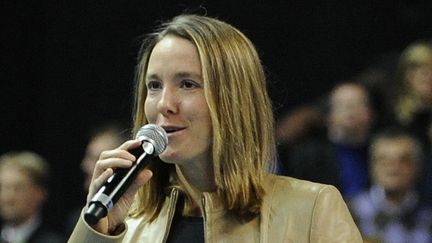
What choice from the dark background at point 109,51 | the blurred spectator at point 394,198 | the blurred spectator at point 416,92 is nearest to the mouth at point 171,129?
the blurred spectator at point 394,198

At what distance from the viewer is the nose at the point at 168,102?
2297mm

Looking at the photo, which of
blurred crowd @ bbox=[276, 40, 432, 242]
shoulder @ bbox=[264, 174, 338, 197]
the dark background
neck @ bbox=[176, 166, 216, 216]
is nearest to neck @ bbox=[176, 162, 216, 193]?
neck @ bbox=[176, 166, 216, 216]

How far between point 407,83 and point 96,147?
4.69ft

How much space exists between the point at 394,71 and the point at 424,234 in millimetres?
849

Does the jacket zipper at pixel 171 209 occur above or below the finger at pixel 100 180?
below

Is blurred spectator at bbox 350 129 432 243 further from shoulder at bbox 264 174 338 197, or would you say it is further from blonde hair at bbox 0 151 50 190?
shoulder at bbox 264 174 338 197

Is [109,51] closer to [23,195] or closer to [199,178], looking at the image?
[23,195]

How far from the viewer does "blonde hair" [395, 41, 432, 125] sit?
4.64 m

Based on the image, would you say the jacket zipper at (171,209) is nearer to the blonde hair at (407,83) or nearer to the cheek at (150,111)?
the cheek at (150,111)

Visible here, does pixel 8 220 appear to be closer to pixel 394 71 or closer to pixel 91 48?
pixel 91 48

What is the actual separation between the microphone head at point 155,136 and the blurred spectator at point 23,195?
2.98m

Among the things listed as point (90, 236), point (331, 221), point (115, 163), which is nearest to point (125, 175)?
point (115, 163)

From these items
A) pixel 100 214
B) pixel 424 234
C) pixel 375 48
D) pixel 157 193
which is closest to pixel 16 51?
pixel 375 48

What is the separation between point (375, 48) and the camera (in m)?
5.01
